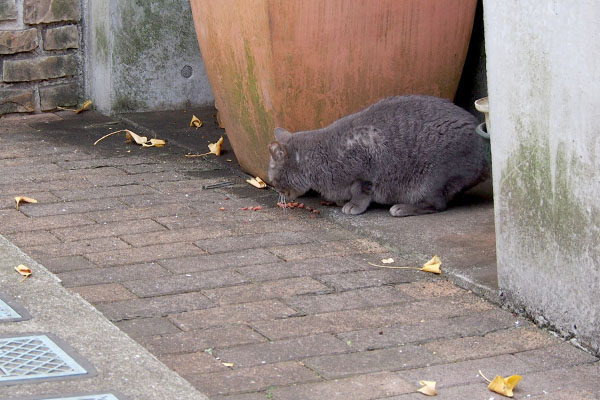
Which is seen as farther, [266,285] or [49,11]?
[49,11]

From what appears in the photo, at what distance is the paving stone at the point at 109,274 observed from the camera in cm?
387

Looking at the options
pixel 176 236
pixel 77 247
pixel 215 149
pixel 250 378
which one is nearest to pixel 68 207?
Result: pixel 77 247

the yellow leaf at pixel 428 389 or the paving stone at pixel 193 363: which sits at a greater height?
the paving stone at pixel 193 363

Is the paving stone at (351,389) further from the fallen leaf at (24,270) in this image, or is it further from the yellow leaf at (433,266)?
the fallen leaf at (24,270)

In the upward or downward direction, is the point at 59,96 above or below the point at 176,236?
above

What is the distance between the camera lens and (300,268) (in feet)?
13.4

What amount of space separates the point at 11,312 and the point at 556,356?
1.92 metres

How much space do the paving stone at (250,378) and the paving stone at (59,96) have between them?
4332 millimetres

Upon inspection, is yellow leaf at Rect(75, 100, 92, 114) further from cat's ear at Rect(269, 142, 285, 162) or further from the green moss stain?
the green moss stain

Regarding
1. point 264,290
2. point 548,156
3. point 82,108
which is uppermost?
point 548,156

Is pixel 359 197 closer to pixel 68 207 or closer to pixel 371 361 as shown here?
pixel 68 207

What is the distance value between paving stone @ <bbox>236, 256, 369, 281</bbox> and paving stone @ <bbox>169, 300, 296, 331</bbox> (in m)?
0.30

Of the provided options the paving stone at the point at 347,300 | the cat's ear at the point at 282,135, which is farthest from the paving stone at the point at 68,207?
the paving stone at the point at 347,300

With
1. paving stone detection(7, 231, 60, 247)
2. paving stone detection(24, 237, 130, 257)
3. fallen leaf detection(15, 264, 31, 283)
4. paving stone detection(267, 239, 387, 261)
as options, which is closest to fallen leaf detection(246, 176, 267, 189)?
paving stone detection(267, 239, 387, 261)
